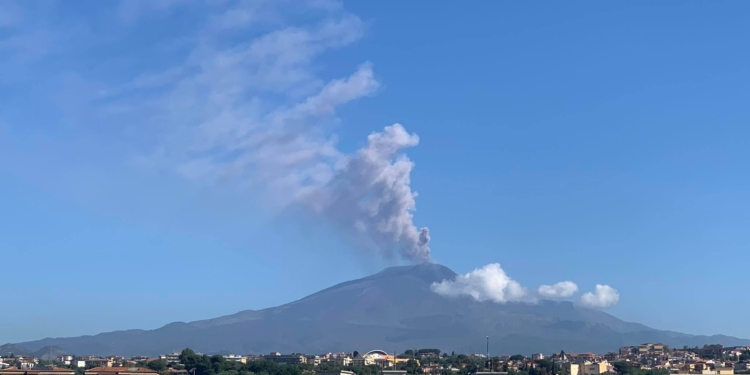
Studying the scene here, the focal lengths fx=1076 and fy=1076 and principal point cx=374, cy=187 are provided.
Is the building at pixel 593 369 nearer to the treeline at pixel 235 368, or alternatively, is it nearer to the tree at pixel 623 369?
the tree at pixel 623 369

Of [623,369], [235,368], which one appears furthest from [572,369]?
[235,368]

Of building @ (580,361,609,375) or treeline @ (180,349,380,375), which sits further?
building @ (580,361,609,375)

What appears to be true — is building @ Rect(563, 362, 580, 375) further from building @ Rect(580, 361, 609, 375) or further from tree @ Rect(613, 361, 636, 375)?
tree @ Rect(613, 361, 636, 375)

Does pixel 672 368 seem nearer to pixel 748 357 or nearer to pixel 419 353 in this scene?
pixel 748 357

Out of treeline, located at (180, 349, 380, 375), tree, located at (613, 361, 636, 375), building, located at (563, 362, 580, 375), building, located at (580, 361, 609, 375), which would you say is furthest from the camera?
building, located at (580, 361, 609, 375)

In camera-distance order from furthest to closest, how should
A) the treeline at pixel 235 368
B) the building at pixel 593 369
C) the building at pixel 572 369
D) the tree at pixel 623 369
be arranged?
1. the building at pixel 593 369
2. the tree at pixel 623 369
3. the building at pixel 572 369
4. the treeline at pixel 235 368

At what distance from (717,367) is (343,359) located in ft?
155

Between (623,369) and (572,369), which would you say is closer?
(572,369)

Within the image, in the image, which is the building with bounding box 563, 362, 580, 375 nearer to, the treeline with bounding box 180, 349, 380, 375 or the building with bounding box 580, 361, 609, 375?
the building with bounding box 580, 361, 609, 375

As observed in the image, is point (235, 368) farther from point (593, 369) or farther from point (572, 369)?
point (593, 369)

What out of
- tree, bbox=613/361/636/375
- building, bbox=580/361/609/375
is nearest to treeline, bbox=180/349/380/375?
building, bbox=580/361/609/375

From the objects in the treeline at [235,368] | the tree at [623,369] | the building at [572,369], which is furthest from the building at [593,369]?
the treeline at [235,368]

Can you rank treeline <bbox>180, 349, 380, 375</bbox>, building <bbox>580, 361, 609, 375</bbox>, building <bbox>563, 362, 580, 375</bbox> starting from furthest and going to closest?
1. building <bbox>580, 361, 609, 375</bbox>
2. building <bbox>563, 362, 580, 375</bbox>
3. treeline <bbox>180, 349, 380, 375</bbox>

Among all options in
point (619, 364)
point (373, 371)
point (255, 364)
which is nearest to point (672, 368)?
point (619, 364)
